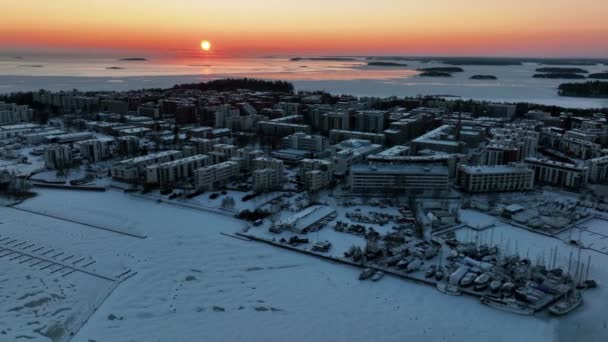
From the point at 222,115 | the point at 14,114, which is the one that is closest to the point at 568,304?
the point at 222,115

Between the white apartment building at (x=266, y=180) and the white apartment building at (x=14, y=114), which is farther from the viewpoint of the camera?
the white apartment building at (x=14, y=114)

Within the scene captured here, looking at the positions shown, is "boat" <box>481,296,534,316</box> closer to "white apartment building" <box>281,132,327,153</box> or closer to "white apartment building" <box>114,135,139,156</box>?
"white apartment building" <box>281,132,327,153</box>

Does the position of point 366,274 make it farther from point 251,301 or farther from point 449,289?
point 251,301

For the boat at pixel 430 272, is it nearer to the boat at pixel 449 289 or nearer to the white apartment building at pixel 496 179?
the boat at pixel 449 289

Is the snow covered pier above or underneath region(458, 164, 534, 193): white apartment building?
underneath

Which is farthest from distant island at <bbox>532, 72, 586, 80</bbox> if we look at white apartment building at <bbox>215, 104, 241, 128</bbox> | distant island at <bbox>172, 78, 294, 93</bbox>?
white apartment building at <bbox>215, 104, 241, 128</bbox>

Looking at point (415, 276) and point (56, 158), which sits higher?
point (56, 158)

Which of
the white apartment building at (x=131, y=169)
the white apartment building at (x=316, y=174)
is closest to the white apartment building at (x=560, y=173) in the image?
the white apartment building at (x=316, y=174)
